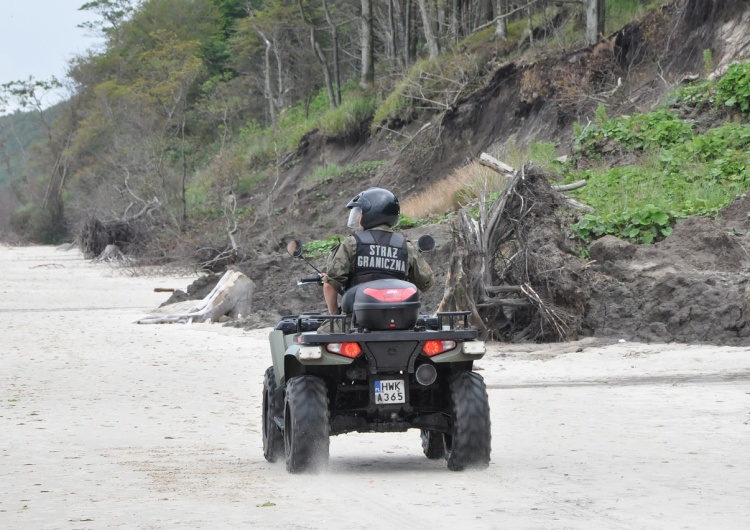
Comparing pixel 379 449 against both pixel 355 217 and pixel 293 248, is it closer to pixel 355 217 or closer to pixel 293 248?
pixel 355 217

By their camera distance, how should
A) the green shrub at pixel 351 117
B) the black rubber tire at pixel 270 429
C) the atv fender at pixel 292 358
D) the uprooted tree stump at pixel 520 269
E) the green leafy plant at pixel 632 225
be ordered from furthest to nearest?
1. the green shrub at pixel 351 117
2. the green leafy plant at pixel 632 225
3. the uprooted tree stump at pixel 520 269
4. the black rubber tire at pixel 270 429
5. the atv fender at pixel 292 358

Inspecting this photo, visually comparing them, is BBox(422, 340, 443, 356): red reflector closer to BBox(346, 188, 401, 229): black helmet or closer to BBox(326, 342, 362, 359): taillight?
BBox(326, 342, 362, 359): taillight

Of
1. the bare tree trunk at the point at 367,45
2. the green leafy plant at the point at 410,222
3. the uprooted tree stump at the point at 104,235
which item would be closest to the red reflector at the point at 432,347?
the green leafy plant at the point at 410,222

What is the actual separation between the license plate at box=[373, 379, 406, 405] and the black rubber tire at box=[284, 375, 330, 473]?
0.35 meters

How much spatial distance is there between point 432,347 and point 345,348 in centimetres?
57

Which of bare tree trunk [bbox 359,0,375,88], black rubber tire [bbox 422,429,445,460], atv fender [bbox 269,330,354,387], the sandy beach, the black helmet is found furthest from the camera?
bare tree trunk [bbox 359,0,375,88]

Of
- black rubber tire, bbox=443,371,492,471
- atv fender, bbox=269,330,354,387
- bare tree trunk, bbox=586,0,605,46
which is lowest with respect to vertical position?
black rubber tire, bbox=443,371,492,471

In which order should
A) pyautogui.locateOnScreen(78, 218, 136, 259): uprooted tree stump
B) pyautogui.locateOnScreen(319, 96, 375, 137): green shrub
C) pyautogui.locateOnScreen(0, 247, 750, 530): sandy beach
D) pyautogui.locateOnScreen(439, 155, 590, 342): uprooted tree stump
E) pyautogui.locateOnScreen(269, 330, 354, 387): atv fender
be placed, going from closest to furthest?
pyautogui.locateOnScreen(0, 247, 750, 530): sandy beach → pyautogui.locateOnScreen(269, 330, 354, 387): atv fender → pyautogui.locateOnScreen(439, 155, 590, 342): uprooted tree stump → pyautogui.locateOnScreen(319, 96, 375, 137): green shrub → pyautogui.locateOnScreen(78, 218, 136, 259): uprooted tree stump

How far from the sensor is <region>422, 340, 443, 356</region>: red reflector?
740 centimetres

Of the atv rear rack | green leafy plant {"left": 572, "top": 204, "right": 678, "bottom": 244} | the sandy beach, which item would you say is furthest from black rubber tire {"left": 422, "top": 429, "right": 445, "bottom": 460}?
green leafy plant {"left": 572, "top": 204, "right": 678, "bottom": 244}

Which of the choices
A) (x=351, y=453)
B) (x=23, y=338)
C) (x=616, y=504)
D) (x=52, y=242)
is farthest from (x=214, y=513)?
(x=52, y=242)

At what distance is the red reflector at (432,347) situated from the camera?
7.40 metres

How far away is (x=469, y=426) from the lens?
7391 mm

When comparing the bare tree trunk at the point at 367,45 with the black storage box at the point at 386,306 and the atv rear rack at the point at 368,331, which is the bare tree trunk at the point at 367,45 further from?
the black storage box at the point at 386,306
